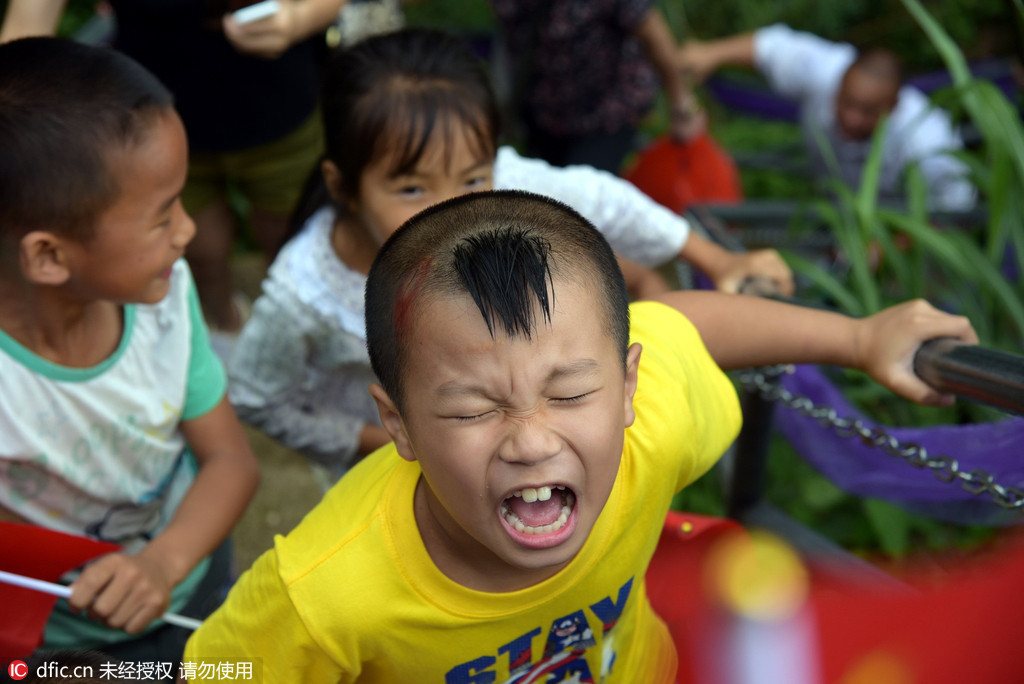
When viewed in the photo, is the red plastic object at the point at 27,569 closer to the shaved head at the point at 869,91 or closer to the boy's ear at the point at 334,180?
the boy's ear at the point at 334,180

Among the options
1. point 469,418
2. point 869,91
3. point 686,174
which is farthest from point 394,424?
point 869,91

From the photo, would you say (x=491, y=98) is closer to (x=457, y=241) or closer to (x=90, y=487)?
(x=457, y=241)

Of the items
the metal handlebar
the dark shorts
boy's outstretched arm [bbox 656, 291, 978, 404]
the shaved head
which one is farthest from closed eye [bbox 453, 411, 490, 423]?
the shaved head

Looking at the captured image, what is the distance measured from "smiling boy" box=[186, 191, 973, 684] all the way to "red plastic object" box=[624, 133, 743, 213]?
2148mm

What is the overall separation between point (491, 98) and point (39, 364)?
877 mm

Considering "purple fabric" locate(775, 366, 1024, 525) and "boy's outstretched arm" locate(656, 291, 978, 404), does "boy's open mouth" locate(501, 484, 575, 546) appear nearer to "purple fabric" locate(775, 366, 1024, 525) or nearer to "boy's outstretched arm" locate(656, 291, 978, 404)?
"boy's outstretched arm" locate(656, 291, 978, 404)

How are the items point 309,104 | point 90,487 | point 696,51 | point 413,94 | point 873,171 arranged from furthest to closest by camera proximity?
point 696,51 → point 309,104 → point 873,171 → point 413,94 → point 90,487

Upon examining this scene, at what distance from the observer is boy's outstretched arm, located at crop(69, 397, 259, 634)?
1205 millimetres

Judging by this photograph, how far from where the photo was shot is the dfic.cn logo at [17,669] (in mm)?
1238

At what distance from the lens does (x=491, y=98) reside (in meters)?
1.66

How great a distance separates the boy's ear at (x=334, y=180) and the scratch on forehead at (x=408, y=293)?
76 cm

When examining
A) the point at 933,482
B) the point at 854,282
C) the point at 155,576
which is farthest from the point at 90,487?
the point at 854,282

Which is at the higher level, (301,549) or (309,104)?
(301,549)

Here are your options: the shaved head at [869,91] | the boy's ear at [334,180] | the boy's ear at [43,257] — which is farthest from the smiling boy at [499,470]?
the shaved head at [869,91]
